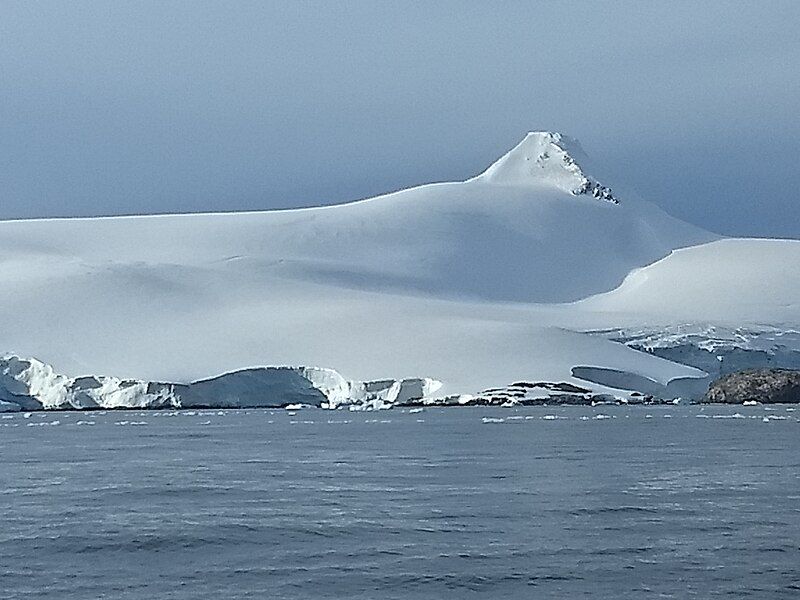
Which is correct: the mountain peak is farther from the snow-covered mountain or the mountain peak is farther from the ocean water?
the ocean water

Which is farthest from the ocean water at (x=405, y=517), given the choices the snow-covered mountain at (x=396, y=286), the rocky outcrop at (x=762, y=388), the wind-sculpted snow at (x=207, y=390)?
the rocky outcrop at (x=762, y=388)

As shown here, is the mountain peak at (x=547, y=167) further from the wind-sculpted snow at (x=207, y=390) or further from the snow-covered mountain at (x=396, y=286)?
the wind-sculpted snow at (x=207, y=390)

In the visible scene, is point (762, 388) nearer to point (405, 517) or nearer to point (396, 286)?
point (396, 286)

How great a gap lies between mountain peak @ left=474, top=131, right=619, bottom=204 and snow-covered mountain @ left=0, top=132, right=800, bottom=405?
395mm

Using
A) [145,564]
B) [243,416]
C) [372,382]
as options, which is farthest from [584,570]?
[372,382]

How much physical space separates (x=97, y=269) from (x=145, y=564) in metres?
43.4

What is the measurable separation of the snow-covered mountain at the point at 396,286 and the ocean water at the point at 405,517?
752 inches

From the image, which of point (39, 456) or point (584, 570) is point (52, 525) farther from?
point (39, 456)

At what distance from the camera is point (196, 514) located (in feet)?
46.3

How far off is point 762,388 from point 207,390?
19.1m

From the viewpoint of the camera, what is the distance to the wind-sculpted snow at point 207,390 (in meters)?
41.7

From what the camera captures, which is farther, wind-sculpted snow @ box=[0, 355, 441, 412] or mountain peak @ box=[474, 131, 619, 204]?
mountain peak @ box=[474, 131, 619, 204]

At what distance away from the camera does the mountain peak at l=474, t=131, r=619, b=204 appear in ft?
274

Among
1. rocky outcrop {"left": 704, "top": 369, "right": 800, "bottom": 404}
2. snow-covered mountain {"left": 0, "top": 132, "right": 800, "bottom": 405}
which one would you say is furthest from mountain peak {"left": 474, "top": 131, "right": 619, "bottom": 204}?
rocky outcrop {"left": 704, "top": 369, "right": 800, "bottom": 404}
